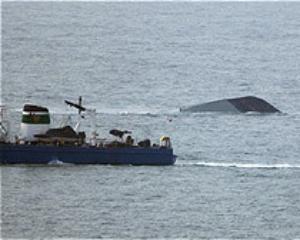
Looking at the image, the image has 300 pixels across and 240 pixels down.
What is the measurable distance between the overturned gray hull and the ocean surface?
4.01 ft

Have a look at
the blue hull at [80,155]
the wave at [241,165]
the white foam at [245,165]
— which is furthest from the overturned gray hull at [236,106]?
the blue hull at [80,155]

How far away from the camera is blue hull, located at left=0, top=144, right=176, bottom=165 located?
81.4 metres

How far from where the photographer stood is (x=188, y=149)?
89438 millimetres

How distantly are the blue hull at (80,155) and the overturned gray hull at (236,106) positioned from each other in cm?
2554

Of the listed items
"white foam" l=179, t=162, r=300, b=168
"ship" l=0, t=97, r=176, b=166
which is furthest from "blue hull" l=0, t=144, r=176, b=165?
"white foam" l=179, t=162, r=300, b=168

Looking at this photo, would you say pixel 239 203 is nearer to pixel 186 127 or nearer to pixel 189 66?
pixel 186 127

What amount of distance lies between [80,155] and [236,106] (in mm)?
27645

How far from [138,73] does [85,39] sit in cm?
5396

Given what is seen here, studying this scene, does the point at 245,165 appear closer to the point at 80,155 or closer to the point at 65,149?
the point at 80,155

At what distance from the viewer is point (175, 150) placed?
291ft

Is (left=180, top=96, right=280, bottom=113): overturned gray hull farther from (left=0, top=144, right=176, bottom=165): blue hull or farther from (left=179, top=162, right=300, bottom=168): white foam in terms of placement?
(left=0, top=144, right=176, bottom=165): blue hull

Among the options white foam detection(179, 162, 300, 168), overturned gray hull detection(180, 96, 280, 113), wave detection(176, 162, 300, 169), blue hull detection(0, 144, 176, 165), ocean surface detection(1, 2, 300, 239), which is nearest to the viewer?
ocean surface detection(1, 2, 300, 239)

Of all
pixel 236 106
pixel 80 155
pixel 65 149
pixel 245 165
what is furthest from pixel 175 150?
pixel 236 106

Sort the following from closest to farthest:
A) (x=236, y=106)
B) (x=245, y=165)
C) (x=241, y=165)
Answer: (x=241, y=165) < (x=245, y=165) < (x=236, y=106)
